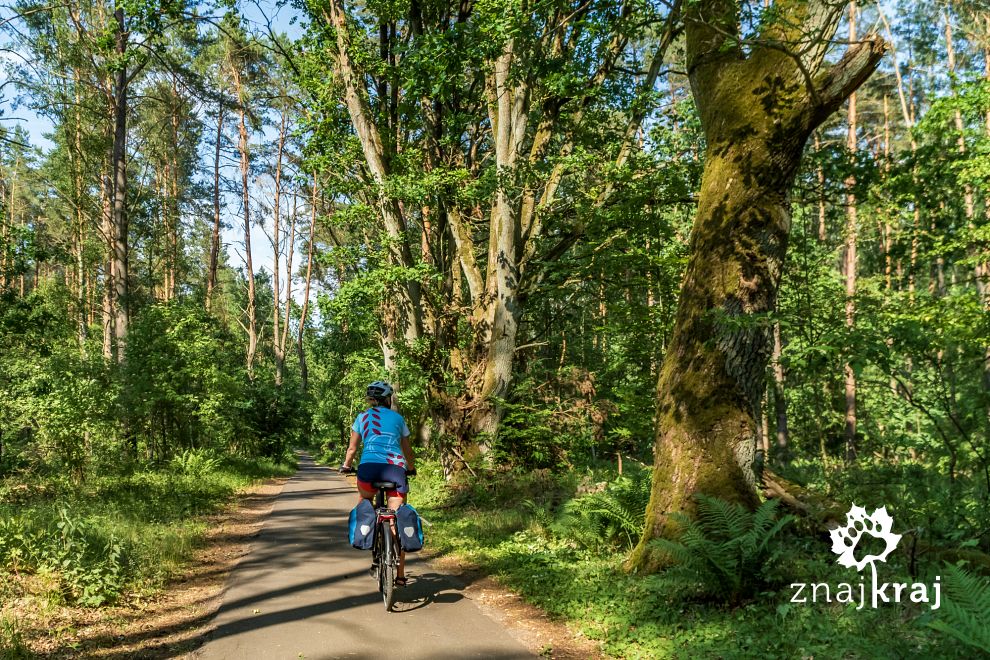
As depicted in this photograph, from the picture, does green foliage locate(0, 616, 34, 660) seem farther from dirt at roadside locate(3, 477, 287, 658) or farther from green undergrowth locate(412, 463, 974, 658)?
green undergrowth locate(412, 463, 974, 658)

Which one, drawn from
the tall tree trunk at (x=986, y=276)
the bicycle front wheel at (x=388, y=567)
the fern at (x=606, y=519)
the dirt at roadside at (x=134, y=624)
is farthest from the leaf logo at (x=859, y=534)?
the dirt at roadside at (x=134, y=624)

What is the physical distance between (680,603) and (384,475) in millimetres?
2801

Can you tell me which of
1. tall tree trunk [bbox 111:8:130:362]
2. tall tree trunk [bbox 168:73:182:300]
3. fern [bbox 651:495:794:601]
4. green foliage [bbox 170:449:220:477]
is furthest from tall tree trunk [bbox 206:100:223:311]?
fern [bbox 651:495:794:601]

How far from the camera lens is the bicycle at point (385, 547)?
5.24m

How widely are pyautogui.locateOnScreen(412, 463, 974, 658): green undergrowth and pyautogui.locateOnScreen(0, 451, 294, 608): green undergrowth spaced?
11.4 ft

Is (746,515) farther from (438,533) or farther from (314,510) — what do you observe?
(314,510)

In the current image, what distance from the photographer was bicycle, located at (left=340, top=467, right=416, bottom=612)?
5238 millimetres

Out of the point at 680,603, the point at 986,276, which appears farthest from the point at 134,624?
the point at 986,276

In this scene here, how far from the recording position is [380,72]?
41.9 feet

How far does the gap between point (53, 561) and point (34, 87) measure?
17.4 m

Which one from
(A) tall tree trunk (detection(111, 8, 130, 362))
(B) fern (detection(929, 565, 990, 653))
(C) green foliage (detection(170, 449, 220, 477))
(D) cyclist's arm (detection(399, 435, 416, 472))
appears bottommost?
(C) green foliage (detection(170, 449, 220, 477))

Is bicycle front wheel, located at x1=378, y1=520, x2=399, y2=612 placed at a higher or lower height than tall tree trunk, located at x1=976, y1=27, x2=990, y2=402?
lower

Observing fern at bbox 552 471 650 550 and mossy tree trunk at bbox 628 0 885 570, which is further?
fern at bbox 552 471 650 550

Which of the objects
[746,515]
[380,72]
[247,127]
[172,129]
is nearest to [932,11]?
[380,72]
